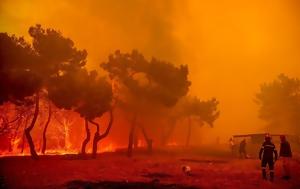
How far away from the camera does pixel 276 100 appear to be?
261ft

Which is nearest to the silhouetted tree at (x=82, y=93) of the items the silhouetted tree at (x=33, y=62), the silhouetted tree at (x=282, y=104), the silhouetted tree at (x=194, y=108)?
the silhouetted tree at (x=33, y=62)

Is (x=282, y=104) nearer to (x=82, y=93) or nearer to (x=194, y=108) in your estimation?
(x=194, y=108)

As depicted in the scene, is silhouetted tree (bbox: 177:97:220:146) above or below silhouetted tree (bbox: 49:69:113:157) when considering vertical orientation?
above

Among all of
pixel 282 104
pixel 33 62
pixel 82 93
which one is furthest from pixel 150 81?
pixel 282 104

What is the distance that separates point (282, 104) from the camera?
78.9 metres

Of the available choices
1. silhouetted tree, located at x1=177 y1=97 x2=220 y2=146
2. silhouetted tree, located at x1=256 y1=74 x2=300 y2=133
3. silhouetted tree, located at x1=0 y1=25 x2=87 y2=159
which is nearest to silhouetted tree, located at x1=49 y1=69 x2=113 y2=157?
silhouetted tree, located at x1=0 y1=25 x2=87 y2=159

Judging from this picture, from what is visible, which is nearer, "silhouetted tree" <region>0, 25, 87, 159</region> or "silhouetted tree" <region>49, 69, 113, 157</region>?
"silhouetted tree" <region>0, 25, 87, 159</region>

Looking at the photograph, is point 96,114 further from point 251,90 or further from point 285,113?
point 251,90

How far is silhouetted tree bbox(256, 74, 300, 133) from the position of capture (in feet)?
254

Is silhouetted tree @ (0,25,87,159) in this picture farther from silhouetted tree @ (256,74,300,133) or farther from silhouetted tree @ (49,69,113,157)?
silhouetted tree @ (256,74,300,133)

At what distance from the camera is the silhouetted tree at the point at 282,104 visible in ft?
254

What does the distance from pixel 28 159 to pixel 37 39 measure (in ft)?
39.6

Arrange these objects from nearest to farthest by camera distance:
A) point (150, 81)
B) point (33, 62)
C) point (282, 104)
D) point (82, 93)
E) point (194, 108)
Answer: point (33, 62), point (82, 93), point (150, 81), point (194, 108), point (282, 104)

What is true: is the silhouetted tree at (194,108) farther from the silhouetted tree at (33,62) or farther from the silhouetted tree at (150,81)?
the silhouetted tree at (33,62)
